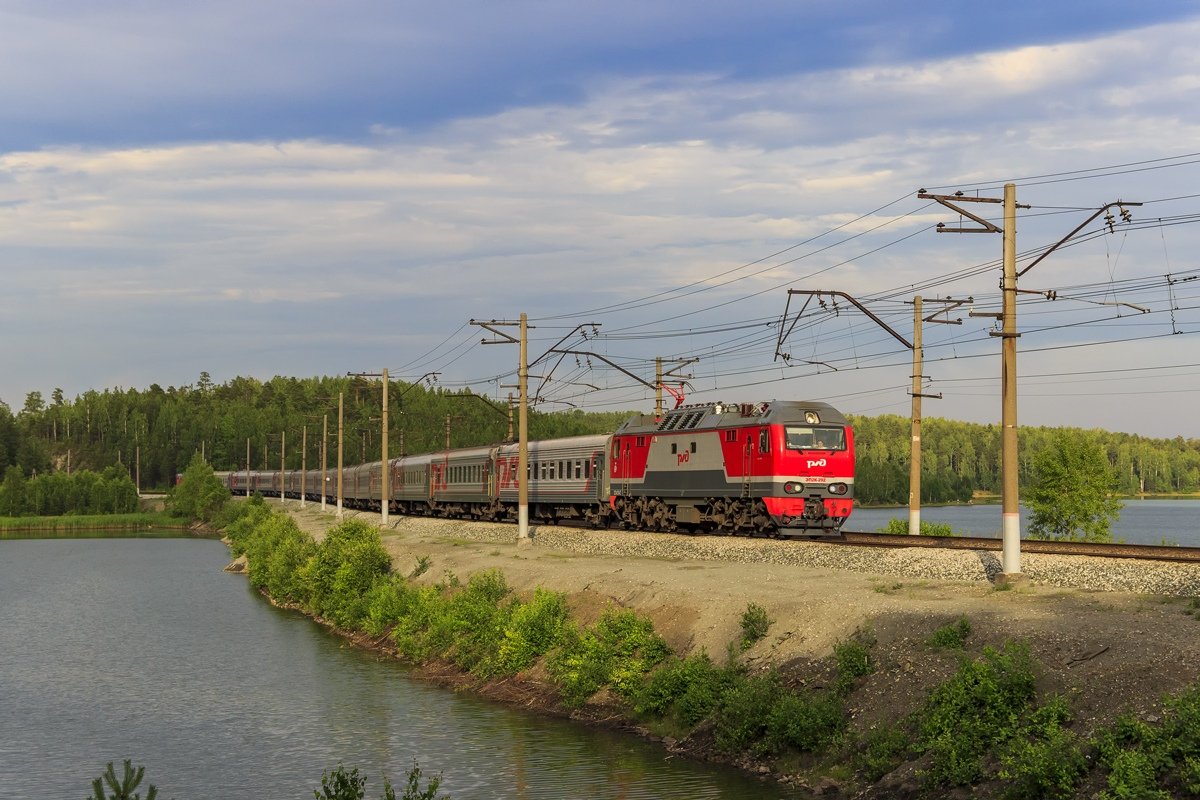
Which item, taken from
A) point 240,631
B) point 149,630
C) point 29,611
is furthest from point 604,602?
point 29,611

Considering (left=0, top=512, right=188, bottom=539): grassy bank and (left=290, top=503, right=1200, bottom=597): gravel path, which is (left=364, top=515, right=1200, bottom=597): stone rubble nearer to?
(left=290, top=503, right=1200, bottom=597): gravel path

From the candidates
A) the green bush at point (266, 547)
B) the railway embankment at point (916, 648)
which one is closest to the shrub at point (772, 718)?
the railway embankment at point (916, 648)

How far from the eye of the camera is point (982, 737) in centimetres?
1836

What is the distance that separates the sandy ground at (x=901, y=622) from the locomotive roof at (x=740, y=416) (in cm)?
743

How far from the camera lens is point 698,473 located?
46594 mm

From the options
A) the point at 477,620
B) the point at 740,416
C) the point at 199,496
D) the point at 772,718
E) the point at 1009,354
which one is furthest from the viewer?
the point at 199,496

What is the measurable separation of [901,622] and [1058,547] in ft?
42.5

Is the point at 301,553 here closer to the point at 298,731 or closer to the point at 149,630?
the point at 149,630

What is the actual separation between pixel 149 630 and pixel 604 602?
25.3 meters

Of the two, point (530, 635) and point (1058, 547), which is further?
point (1058, 547)

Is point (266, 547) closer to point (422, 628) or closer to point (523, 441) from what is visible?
point (523, 441)

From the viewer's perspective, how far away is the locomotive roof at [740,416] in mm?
42375

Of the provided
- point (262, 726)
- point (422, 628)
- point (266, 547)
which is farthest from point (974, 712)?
point (266, 547)

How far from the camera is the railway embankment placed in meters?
→ 17.8
